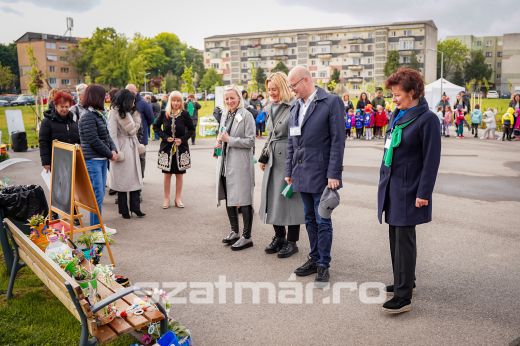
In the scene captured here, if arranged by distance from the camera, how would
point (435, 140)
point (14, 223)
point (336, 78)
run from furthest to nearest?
point (336, 78) → point (14, 223) → point (435, 140)

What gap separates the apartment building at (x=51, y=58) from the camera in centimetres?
10312

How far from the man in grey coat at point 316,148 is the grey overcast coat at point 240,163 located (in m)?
1.06

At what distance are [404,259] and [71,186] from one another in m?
3.43

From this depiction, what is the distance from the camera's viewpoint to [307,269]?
17.3ft

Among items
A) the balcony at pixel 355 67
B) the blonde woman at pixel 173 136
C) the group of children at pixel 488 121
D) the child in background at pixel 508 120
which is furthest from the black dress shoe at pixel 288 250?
the balcony at pixel 355 67

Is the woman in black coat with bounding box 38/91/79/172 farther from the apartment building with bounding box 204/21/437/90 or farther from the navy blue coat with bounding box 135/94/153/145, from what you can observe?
the apartment building with bounding box 204/21/437/90

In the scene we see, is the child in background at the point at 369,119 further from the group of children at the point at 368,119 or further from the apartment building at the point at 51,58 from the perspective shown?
the apartment building at the point at 51,58

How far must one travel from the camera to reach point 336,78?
101m

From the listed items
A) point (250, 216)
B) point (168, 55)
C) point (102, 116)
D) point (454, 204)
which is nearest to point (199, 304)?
point (250, 216)

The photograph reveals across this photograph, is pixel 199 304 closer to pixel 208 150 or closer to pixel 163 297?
pixel 163 297

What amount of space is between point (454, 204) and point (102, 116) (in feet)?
20.2

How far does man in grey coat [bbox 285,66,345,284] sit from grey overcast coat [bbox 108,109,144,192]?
3.29 m

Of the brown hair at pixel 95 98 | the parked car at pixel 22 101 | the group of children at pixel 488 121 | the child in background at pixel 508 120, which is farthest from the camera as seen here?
the parked car at pixel 22 101

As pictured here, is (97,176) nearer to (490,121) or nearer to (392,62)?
(490,121)
